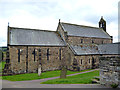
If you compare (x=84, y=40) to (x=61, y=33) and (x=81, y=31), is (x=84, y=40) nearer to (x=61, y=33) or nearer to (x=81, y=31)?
(x=81, y=31)

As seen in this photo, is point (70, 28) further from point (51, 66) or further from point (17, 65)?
point (17, 65)

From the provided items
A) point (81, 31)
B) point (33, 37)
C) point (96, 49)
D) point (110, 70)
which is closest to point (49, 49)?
point (33, 37)

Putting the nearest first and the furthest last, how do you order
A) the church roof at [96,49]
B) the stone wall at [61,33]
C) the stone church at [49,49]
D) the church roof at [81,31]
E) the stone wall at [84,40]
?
the stone church at [49,49], the church roof at [96,49], the stone wall at [61,33], the stone wall at [84,40], the church roof at [81,31]

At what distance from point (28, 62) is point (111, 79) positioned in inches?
846

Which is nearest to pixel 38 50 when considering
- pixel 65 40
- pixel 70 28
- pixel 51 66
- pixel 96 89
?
pixel 51 66

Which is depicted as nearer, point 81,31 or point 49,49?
point 49,49

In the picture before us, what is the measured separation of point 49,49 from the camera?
30359mm

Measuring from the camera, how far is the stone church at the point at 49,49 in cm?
2619

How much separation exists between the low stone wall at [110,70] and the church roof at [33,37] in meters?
20.9

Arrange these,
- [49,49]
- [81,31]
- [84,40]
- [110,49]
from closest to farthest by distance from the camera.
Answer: [49,49]
[110,49]
[84,40]
[81,31]

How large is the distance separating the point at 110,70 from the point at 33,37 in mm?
23771

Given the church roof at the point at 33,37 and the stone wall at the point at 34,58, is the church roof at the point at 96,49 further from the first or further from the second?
the church roof at the point at 33,37

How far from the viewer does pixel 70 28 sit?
37.1 m

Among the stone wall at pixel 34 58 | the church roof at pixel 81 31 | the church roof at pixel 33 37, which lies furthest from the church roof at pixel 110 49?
the stone wall at pixel 34 58
